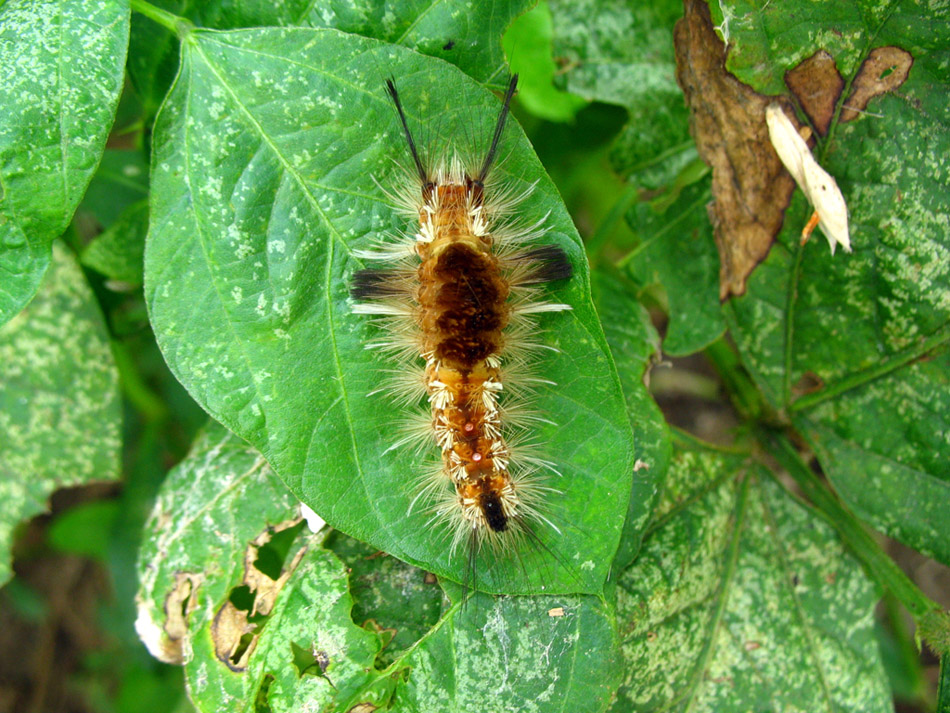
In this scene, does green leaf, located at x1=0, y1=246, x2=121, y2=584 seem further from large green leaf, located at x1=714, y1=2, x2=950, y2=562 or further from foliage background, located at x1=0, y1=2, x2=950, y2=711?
large green leaf, located at x1=714, y1=2, x2=950, y2=562

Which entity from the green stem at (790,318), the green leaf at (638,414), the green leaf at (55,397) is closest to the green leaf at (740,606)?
the green leaf at (638,414)

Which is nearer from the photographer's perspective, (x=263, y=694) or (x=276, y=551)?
(x=263, y=694)

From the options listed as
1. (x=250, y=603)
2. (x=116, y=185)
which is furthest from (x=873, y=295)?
(x=116, y=185)

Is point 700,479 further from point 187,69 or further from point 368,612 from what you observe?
point 187,69

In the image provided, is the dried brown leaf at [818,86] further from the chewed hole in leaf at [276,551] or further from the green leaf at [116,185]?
the green leaf at [116,185]

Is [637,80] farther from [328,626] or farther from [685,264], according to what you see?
[328,626]

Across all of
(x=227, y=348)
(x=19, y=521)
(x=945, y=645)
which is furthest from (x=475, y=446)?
(x=19, y=521)
